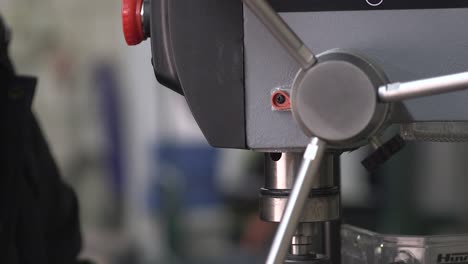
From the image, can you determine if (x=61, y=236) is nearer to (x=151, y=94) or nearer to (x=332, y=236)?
(x=332, y=236)

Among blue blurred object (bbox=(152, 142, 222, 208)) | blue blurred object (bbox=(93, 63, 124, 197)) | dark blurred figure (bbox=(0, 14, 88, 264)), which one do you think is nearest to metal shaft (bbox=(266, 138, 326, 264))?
dark blurred figure (bbox=(0, 14, 88, 264))

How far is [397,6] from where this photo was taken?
69 centimetres

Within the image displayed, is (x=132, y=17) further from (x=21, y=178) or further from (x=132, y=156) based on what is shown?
(x=132, y=156)

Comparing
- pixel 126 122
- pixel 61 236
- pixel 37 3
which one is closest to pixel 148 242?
pixel 126 122

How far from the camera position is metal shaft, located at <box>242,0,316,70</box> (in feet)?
2.15

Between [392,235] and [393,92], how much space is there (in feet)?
0.64

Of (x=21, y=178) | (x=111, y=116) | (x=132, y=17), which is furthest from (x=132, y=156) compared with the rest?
(x=132, y=17)

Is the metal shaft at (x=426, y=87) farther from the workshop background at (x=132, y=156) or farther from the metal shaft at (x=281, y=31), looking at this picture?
the workshop background at (x=132, y=156)

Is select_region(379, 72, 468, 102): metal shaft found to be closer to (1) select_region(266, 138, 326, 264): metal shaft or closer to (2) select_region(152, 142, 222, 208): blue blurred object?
(1) select_region(266, 138, 326, 264): metal shaft

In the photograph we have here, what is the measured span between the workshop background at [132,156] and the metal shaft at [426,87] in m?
3.08

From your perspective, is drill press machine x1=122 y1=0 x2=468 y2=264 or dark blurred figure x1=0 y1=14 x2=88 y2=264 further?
dark blurred figure x1=0 y1=14 x2=88 y2=264

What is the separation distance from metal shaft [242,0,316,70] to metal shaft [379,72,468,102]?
0.07m

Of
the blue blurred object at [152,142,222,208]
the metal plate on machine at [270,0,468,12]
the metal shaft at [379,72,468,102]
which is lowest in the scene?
the blue blurred object at [152,142,222,208]

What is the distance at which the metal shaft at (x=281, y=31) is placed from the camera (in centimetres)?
65
